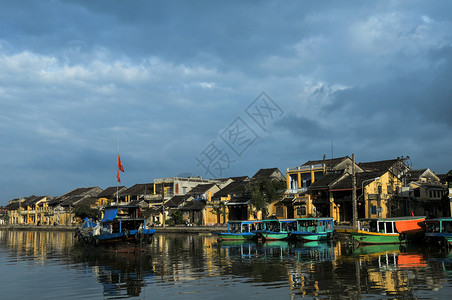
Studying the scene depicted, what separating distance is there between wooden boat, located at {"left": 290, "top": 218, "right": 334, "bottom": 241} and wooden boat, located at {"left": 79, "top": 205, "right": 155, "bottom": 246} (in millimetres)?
13383

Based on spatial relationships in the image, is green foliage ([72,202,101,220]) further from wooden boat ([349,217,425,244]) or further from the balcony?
wooden boat ([349,217,425,244])

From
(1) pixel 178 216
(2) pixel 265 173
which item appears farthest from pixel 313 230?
(1) pixel 178 216

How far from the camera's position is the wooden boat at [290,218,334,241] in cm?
3741

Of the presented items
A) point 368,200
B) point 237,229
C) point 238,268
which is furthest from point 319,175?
point 238,268

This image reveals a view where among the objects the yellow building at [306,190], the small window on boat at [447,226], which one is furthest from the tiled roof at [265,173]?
the small window on boat at [447,226]

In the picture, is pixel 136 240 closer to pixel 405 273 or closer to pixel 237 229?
pixel 237 229

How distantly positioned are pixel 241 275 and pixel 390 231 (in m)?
18.8

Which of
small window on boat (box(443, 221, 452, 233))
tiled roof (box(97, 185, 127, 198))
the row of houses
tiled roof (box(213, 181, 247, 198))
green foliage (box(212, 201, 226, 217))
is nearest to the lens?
small window on boat (box(443, 221, 452, 233))

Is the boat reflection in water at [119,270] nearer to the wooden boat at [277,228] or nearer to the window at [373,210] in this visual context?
the wooden boat at [277,228]

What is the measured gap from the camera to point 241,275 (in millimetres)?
20219

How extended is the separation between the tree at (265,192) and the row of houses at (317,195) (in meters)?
0.37

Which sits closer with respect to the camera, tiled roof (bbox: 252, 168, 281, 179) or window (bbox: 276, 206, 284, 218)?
window (bbox: 276, 206, 284, 218)

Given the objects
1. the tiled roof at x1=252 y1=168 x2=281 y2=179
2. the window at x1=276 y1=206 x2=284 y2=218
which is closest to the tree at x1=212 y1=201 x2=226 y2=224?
the tiled roof at x1=252 y1=168 x2=281 y2=179

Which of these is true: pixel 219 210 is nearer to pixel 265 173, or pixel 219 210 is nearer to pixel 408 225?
pixel 265 173
